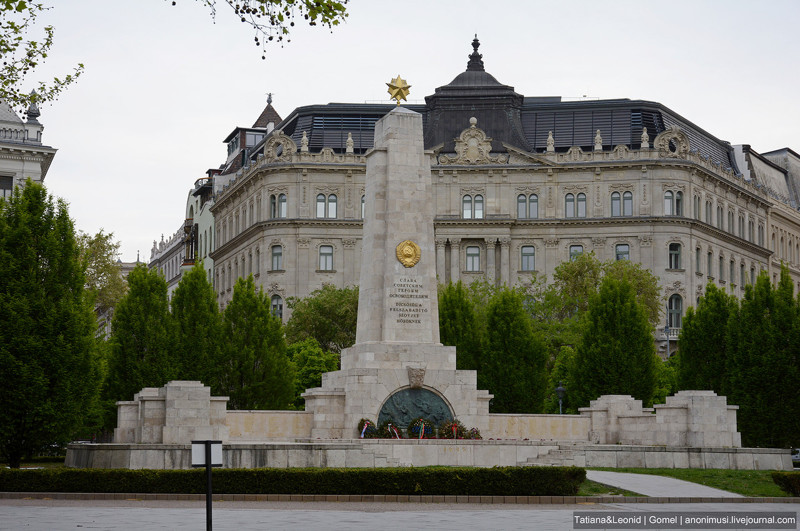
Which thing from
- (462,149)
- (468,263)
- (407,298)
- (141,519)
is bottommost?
(141,519)

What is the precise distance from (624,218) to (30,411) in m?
66.9

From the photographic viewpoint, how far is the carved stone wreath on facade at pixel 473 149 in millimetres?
101188

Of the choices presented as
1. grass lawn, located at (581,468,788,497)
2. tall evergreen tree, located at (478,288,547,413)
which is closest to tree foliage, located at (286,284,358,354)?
tall evergreen tree, located at (478,288,547,413)

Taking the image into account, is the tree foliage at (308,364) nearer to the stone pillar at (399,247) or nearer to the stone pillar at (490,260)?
the stone pillar at (399,247)

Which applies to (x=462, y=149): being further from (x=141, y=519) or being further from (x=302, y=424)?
(x=141, y=519)

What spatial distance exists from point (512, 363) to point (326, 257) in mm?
42214

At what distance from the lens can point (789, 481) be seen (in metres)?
34.8

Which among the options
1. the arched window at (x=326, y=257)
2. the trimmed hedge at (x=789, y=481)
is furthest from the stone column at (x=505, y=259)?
the trimmed hedge at (x=789, y=481)

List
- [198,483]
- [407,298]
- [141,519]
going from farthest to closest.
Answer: [407,298], [198,483], [141,519]

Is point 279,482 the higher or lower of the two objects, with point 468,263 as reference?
lower

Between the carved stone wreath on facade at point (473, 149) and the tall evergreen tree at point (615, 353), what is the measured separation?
131ft

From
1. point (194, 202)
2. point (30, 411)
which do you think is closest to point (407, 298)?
point (30, 411)

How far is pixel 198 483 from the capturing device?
107ft

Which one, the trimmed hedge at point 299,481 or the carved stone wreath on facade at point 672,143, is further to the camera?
the carved stone wreath on facade at point 672,143
